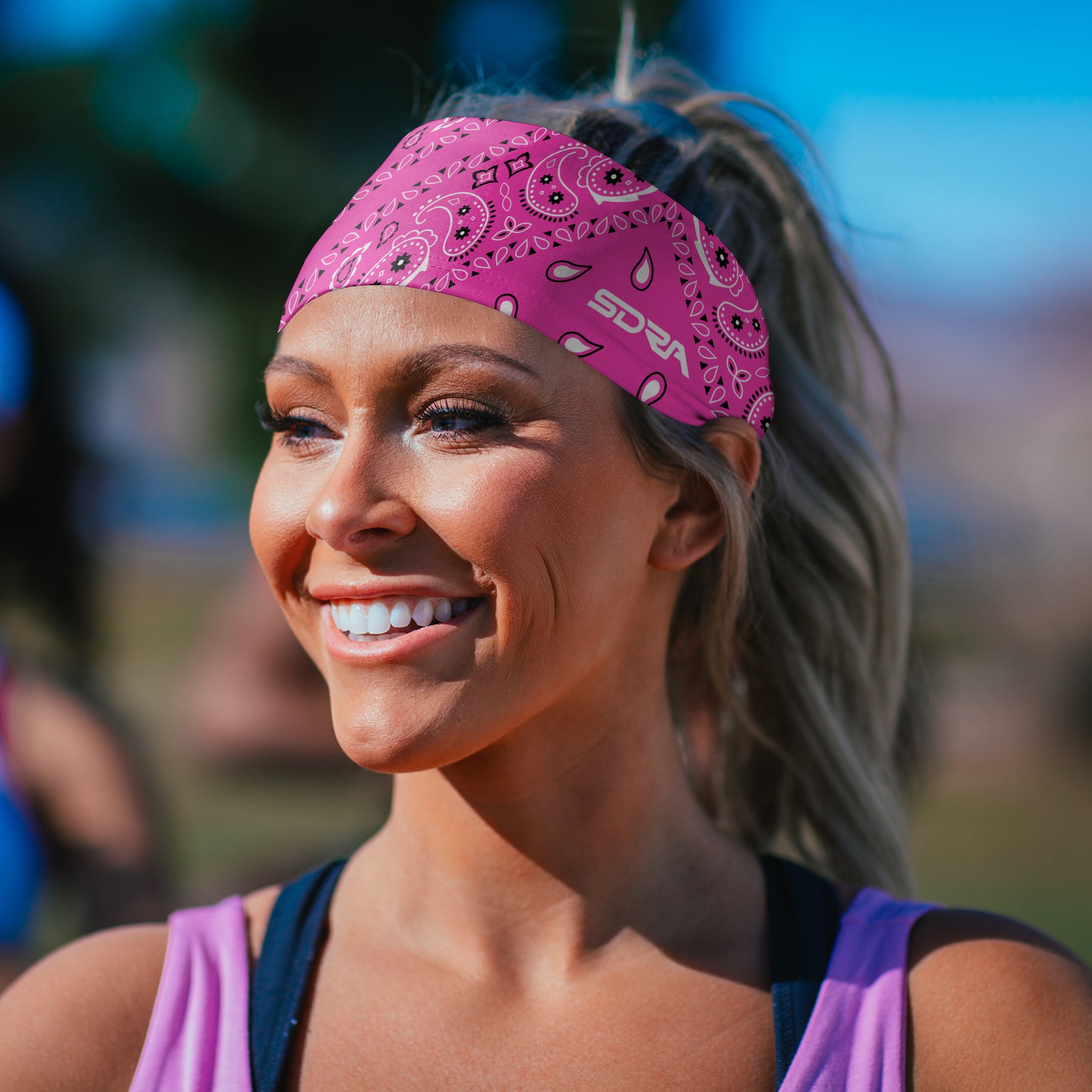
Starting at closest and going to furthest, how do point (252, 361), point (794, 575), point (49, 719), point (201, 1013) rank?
point (201, 1013), point (794, 575), point (49, 719), point (252, 361)

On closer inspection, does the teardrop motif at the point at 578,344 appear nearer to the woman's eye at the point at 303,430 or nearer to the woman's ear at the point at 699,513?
the woman's ear at the point at 699,513

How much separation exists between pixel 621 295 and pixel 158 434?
29.2 metres

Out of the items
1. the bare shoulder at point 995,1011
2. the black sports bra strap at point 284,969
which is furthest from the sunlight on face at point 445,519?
the bare shoulder at point 995,1011

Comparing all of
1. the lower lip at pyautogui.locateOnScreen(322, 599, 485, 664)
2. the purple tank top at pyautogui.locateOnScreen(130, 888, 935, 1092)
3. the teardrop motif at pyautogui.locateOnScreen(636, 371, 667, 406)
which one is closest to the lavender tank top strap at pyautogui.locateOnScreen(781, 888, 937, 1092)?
the purple tank top at pyautogui.locateOnScreen(130, 888, 935, 1092)

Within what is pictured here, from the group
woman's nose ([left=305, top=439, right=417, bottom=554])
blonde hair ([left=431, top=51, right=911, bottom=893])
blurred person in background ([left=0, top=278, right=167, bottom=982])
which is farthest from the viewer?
blurred person in background ([left=0, top=278, right=167, bottom=982])

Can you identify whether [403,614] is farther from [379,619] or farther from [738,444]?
[738,444]

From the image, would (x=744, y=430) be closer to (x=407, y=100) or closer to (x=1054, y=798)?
(x=407, y=100)

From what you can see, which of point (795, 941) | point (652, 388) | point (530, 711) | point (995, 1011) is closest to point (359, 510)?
point (530, 711)

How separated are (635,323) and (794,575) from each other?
72 cm

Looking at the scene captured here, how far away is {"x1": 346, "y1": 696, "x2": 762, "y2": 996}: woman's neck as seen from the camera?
6.60 ft

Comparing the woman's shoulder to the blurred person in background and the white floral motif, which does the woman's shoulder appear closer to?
the white floral motif

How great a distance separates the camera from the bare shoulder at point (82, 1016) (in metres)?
1.82

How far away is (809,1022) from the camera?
1883mm

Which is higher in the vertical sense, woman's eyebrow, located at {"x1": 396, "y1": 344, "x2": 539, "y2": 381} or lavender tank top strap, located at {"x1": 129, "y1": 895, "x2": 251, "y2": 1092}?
woman's eyebrow, located at {"x1": 396, "y1": 344, "x2": 539, "y2": 381}
